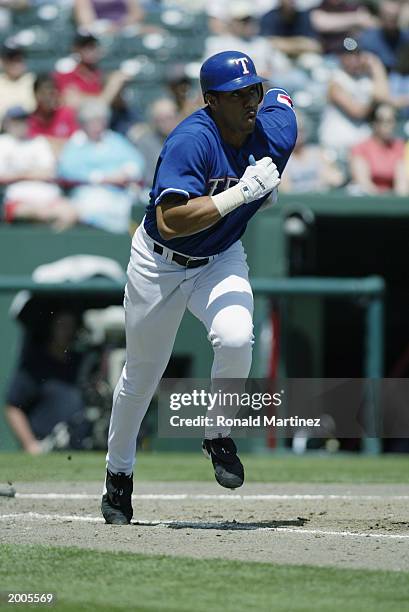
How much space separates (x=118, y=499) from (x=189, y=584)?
1.58m

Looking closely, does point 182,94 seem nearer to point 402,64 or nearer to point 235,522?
point 402,64

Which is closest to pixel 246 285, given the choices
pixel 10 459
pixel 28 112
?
pixel 10 459

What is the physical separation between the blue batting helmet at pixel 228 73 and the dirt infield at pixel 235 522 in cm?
180

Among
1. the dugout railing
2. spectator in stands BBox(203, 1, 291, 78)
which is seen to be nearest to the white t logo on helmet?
the dugout railing

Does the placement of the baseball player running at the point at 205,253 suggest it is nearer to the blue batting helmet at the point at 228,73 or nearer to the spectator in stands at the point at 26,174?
the blue batting helmet at the point at 228,73

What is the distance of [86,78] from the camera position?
12219 millimetres

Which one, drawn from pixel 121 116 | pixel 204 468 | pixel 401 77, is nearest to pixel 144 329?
pixel 204 468

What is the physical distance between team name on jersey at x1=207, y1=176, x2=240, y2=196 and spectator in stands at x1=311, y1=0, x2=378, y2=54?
8.50 m

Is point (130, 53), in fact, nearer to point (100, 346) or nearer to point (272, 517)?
point (100, 346)

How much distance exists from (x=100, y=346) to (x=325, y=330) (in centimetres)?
324

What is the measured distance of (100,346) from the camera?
10.3m

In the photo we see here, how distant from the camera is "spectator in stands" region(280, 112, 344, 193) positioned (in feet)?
37.4

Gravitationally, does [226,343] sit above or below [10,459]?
above

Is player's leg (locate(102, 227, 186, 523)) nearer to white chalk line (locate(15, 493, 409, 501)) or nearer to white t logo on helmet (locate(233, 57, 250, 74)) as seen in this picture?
white t logo on helmet (locate(233, 57, 250, 74))
